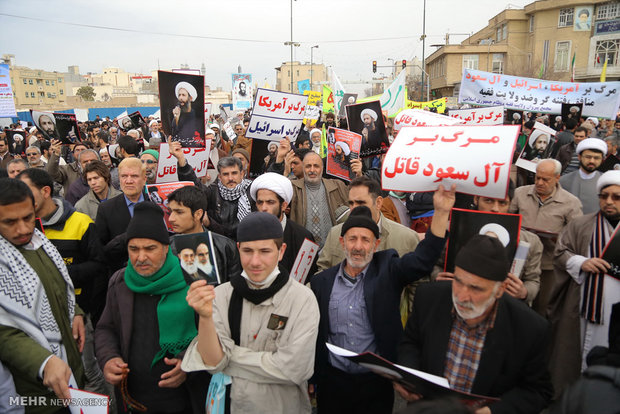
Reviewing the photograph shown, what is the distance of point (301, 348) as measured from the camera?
2.18 metres

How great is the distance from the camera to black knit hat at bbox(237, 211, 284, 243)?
229cm

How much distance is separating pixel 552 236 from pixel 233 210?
340cm

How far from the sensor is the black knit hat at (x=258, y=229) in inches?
90.0

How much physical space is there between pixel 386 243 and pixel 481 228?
80cm

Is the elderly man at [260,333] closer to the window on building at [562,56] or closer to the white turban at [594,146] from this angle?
the white turban at [594,146]

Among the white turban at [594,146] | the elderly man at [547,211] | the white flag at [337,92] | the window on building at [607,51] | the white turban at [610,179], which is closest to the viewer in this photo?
the white turban at [610,179]

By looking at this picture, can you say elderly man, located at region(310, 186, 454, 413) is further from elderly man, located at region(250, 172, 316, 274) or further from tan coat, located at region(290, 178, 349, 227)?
tan coat, located at region(290, 178, 349, 227)

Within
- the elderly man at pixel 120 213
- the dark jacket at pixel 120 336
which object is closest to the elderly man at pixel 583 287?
the dark jacket at pixel 120 336

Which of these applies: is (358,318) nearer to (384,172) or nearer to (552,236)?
(384,172)

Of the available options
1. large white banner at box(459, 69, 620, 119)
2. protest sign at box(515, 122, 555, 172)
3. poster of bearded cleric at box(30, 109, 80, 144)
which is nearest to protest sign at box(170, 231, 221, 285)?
protest sign at box(515, 122, 555, 172)

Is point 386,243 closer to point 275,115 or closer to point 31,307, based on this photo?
point 31,307

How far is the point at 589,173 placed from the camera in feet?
17.1

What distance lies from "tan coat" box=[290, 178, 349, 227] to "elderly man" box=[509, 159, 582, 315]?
1.98 m

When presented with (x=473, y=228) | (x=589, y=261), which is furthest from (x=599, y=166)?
(x=473, y=228)
